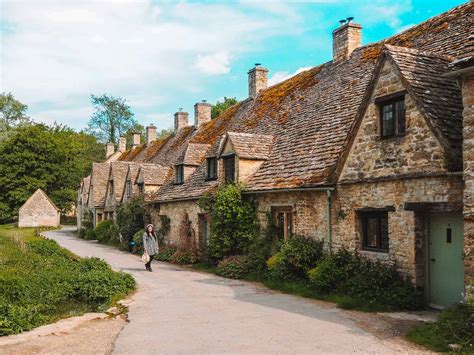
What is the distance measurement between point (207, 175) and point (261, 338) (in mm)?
14512

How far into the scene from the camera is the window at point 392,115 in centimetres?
1184

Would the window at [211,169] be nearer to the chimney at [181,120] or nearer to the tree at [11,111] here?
the chimney at [181,120]

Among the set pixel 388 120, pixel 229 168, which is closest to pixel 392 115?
pixel 388 120

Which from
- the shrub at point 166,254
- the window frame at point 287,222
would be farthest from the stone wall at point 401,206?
the shrub at point 166,254

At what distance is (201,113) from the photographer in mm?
35188

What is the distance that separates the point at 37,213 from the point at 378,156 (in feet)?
173

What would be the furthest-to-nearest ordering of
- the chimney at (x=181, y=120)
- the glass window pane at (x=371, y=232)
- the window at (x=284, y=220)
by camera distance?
1. the chimney at (x=181, y=120)
2. the window at (x=284, y=220)
3. the glass window pane at (x=371, y=232)

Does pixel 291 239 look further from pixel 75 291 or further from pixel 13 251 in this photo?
pixel 13 251

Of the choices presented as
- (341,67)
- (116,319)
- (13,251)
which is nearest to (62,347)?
(116,319)

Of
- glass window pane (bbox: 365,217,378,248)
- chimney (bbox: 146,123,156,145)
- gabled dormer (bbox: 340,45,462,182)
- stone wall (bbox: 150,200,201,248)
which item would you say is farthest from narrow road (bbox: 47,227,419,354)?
chimney (bbox: 146,123,156,145)

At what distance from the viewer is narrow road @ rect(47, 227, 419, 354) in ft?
27.8

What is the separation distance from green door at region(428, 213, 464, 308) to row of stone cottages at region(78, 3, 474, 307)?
24 mm

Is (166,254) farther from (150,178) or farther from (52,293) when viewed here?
(52,293)

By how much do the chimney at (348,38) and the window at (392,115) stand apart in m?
9.61
